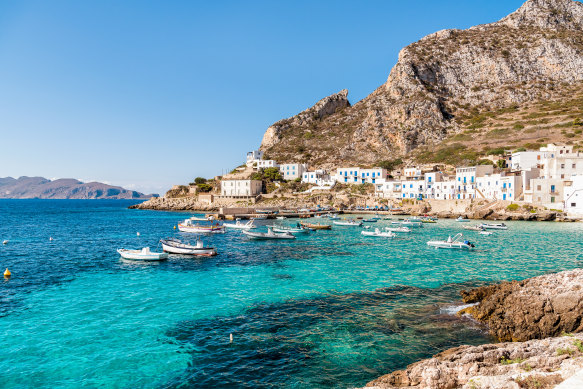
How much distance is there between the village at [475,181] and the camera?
71.4 metres

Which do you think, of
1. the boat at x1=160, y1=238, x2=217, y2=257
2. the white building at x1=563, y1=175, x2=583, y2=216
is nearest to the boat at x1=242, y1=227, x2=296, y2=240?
the boat at x1=160, y1=238, x2=217, y2=257

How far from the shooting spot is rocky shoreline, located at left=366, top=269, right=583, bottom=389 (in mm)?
9125

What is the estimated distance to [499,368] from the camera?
32.5ft

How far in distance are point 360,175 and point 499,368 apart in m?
108

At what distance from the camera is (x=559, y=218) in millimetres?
67062

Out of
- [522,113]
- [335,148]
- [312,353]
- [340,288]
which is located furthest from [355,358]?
[522,113]

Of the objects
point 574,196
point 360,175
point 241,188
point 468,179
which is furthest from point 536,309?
point 241,188

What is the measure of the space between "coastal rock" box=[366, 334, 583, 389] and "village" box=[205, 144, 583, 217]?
72.1 metres

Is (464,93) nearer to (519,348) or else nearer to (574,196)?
(574,196)

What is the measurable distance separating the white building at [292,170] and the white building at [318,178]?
6.31 metres

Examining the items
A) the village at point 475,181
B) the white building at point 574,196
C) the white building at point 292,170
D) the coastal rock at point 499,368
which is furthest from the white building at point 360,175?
the coastal rock at point 499,368

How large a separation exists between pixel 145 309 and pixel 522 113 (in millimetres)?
156667

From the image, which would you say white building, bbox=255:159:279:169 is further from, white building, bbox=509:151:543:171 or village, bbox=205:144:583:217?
white building, bbox=509:151:543:171

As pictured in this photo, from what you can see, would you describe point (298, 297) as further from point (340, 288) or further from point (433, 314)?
point (433, 314)
